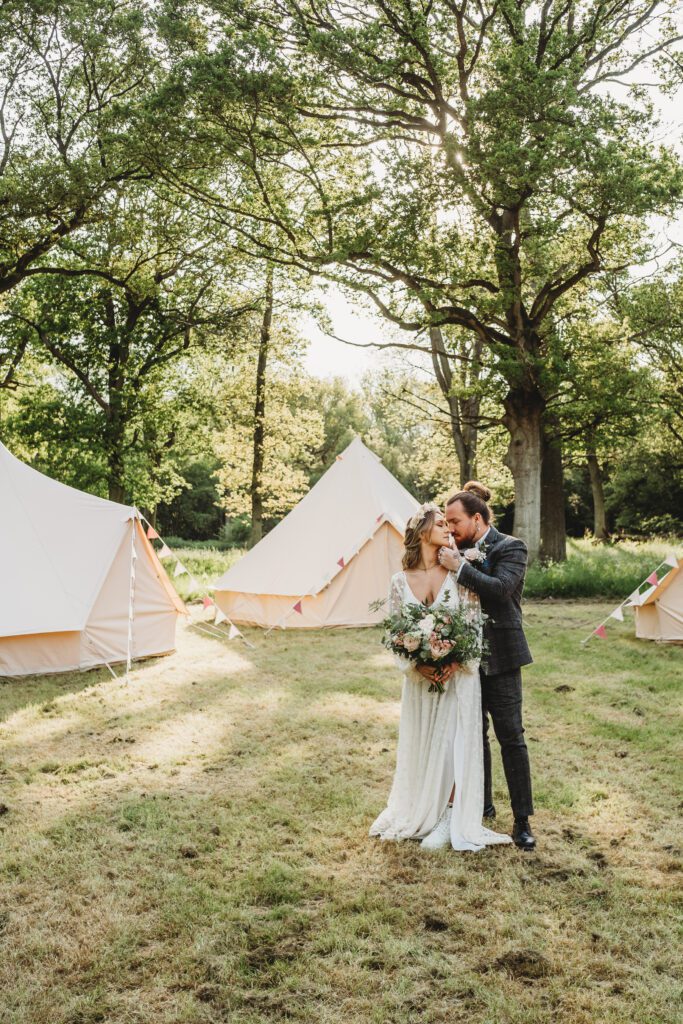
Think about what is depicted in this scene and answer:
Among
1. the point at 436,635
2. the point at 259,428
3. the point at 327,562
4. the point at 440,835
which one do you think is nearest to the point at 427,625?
the point at 436,635

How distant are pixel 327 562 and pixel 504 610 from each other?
6.71m

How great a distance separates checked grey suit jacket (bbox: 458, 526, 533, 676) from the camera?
3896mm

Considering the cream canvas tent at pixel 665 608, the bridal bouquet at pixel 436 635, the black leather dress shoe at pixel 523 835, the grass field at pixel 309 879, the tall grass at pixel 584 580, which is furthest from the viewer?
the tall grass at pixel 584 580

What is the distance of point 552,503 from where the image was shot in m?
15.7

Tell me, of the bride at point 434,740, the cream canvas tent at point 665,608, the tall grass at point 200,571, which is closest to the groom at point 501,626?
the bride at point 434,740

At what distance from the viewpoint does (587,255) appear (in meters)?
14.5

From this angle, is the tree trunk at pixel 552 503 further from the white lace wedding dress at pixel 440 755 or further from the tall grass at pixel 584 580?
the white lace wedding dress at pixel 440 755

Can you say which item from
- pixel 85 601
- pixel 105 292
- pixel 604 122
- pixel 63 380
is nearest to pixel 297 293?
pixel 105 292

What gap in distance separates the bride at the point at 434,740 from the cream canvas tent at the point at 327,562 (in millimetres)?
5982

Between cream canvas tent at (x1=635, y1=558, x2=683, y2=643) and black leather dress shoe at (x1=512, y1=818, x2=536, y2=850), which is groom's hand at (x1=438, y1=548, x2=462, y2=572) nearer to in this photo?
black leather dress shoe at (x1=512, y1=818, x2=536, y2=850)

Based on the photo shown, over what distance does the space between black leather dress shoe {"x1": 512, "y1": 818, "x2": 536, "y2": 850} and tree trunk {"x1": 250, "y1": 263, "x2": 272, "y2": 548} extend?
16.1 metres

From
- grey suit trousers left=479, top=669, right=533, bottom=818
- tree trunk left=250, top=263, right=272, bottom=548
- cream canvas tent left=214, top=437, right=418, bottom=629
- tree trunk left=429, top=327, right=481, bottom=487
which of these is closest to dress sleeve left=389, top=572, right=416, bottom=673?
grey suit trousers left=479, top=669, right=533, bottom=818

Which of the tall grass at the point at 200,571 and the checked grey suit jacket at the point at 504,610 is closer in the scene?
the checked grey suit jacket at the point at 504,610

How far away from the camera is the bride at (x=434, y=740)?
12.6ft
